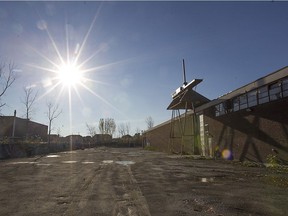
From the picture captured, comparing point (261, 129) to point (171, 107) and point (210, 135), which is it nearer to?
point (210, 135)

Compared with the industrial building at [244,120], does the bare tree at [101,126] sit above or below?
above

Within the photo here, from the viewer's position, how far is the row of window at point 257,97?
18.8 meters

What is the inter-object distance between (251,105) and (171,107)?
16641 millimetres

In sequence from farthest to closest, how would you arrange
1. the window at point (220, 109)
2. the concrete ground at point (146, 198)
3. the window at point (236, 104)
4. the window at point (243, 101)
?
the window at point (220, 109)
the window at point (236, 104)
the window at point (243, 101)
the concrete ground at point (146, 198)

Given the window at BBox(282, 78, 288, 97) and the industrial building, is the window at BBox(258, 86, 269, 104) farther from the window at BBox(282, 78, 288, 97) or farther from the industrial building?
the window at BBox(282, 78, 288, 97)

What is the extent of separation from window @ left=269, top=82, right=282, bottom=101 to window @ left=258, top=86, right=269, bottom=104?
0.46 metres

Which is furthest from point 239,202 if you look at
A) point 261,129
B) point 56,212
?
point 261,129

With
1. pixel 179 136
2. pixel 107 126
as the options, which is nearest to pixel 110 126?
pixel 107 126

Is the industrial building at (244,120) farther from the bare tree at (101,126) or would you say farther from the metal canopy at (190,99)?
the bare tree at (101,126)

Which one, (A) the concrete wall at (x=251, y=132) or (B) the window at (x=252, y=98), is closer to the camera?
(A) the concrete wall at (x=251, y=132)

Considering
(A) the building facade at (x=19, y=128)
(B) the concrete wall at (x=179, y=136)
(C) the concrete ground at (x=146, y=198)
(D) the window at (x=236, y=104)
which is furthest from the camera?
(A) the building facade at (x=19, y=128)

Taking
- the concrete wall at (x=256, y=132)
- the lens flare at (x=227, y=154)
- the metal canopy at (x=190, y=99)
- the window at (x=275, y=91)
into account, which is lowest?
the lens flare at (x=227, y=154)

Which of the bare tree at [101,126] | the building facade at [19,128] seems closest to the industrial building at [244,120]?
the building facade at [19,128]

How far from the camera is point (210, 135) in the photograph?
30812mm
